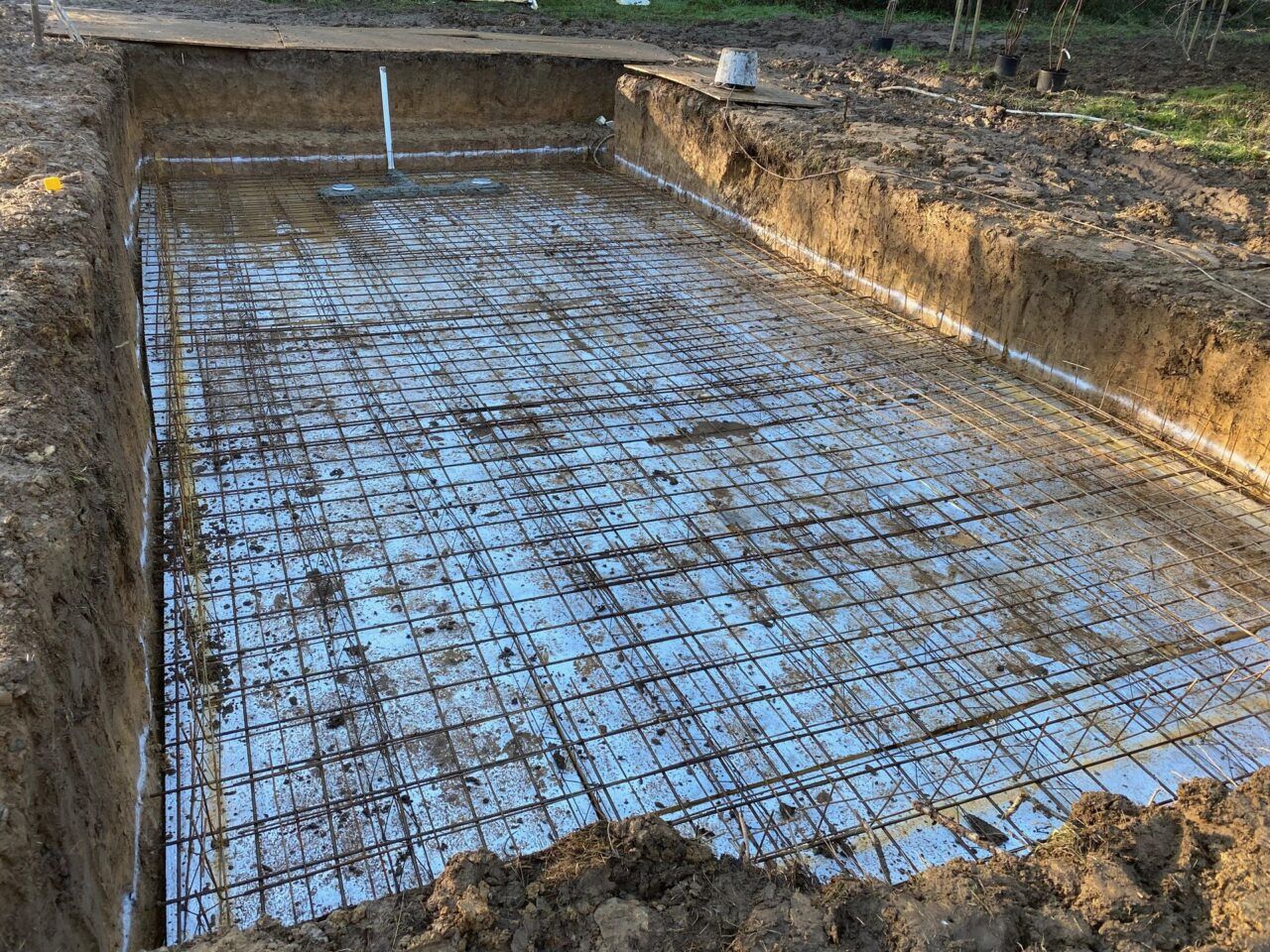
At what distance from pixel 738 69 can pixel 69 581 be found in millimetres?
7464

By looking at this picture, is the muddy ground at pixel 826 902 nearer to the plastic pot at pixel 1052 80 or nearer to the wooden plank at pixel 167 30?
the wooden plank at pixel 167 30

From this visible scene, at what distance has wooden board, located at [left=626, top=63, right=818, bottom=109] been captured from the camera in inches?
312

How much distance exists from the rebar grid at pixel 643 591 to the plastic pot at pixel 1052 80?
5.46 meters

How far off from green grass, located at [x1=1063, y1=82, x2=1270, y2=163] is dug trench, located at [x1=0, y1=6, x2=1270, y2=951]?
9.52 ft

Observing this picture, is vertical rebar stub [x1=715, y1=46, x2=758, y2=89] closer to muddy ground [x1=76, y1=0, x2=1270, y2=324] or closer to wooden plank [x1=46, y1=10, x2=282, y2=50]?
muddy ground [x1=76, y1=0, x2=1270, y2=324]

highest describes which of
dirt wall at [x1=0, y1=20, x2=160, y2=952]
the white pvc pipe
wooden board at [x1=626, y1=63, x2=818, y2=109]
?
wooden board at [x1=626, y1=63, x2=818, y2=109]

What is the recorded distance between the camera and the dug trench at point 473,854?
192cm

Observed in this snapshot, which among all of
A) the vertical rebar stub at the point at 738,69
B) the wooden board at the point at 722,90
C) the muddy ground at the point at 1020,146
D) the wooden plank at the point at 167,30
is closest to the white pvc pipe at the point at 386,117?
the wooden plank at the point at 167,30

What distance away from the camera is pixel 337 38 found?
30.2 ft

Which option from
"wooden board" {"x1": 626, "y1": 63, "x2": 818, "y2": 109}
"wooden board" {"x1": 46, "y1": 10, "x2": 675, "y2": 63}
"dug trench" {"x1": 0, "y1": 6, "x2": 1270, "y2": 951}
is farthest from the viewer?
"wooden board" {"x1": 46, "y1": 10, "x2": 675, "y2": 63}

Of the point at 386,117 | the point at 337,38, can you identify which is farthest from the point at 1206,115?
the point at 337,38

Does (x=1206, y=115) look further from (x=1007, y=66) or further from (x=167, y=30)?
(x=167, y=30)

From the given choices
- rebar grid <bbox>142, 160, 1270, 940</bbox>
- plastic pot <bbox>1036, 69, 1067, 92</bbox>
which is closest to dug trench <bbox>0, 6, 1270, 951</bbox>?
rebar grid <bbox>142, 160, 1270, 940</bbox>

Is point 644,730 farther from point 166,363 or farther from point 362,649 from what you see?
point 166,363
